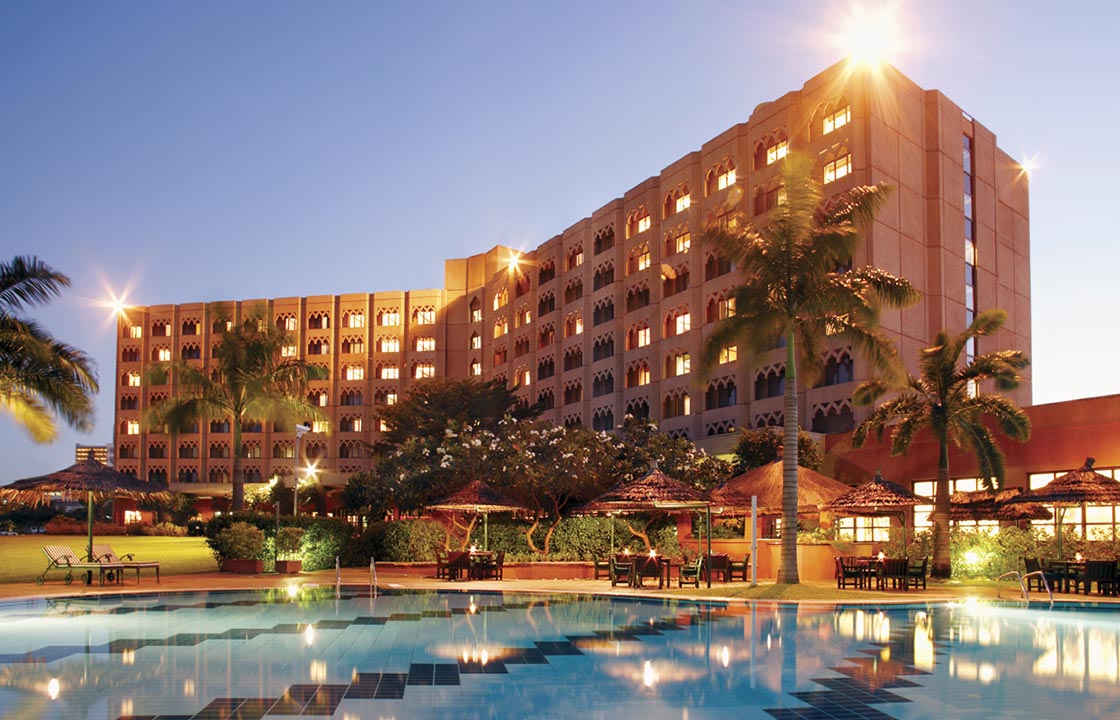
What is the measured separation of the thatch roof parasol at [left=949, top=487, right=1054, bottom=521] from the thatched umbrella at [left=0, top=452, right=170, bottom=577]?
2268cm

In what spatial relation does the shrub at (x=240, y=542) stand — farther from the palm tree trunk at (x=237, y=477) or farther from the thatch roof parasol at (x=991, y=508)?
the thatch roof parasol at (x=991, y=508)

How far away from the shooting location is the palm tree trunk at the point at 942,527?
28438 millimetres

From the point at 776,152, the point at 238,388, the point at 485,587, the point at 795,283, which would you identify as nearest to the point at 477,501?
the point at 485,587

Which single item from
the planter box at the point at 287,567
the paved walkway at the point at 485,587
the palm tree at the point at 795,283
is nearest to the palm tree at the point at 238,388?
the planter box at the point at 287,567

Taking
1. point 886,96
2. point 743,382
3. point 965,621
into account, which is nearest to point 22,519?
point 743,382

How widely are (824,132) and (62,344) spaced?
3496cm

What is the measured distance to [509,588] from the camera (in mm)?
24516

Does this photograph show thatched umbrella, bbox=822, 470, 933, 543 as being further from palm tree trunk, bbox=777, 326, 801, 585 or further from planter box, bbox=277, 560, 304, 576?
planter box, bbox=277, 560, 304, 576

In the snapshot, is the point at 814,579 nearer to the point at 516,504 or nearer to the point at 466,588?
the point at 516,504

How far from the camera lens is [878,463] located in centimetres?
3875

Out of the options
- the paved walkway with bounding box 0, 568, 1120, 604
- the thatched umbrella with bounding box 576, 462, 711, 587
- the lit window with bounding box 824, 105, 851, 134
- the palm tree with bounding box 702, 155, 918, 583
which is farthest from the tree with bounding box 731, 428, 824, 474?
the lit window with bounding box 824, 105, 851, 134

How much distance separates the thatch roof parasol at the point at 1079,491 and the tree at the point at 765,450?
13.8 meters

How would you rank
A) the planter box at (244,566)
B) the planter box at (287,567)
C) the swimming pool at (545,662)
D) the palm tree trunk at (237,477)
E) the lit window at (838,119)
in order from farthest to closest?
the lit window at (838,119) → the palm tree trunk at (237,477) → the planter box at (287,567) → the planter box at (244,566) → the swimming pool at (545,662)

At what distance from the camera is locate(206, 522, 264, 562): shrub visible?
2889 cm
